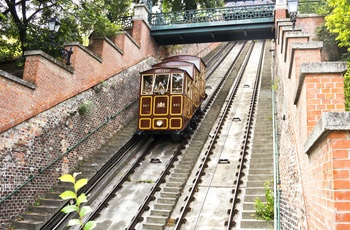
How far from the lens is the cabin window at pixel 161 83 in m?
12.5

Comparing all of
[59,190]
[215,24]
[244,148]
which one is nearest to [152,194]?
[59,190]

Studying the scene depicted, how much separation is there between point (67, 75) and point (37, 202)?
3.94m

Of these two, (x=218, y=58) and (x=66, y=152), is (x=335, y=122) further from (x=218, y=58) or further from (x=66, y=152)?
(x=218, y=58)

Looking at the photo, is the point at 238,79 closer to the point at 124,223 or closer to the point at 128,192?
the point at 128,192

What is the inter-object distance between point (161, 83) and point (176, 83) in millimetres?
589

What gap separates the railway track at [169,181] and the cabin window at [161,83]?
2061 millimetres

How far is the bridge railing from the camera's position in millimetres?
17500

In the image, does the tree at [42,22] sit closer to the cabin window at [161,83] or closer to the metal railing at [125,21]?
the cabin window at [161,83]

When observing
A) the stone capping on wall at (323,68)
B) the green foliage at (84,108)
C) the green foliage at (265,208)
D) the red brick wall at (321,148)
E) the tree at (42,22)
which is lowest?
the green foliage at (265,208)

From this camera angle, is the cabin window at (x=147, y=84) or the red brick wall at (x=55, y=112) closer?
the red brick wall at (x=55, y=112)

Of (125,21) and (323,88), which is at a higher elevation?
(125,21)

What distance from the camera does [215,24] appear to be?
17312 mm

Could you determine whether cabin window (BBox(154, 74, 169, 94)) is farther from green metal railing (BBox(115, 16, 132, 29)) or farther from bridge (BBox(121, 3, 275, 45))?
green metal railing (BBox(115, 16, 132, 29))

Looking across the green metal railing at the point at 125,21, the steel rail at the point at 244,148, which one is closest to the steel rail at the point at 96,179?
the steel rail at the point at 244,148
